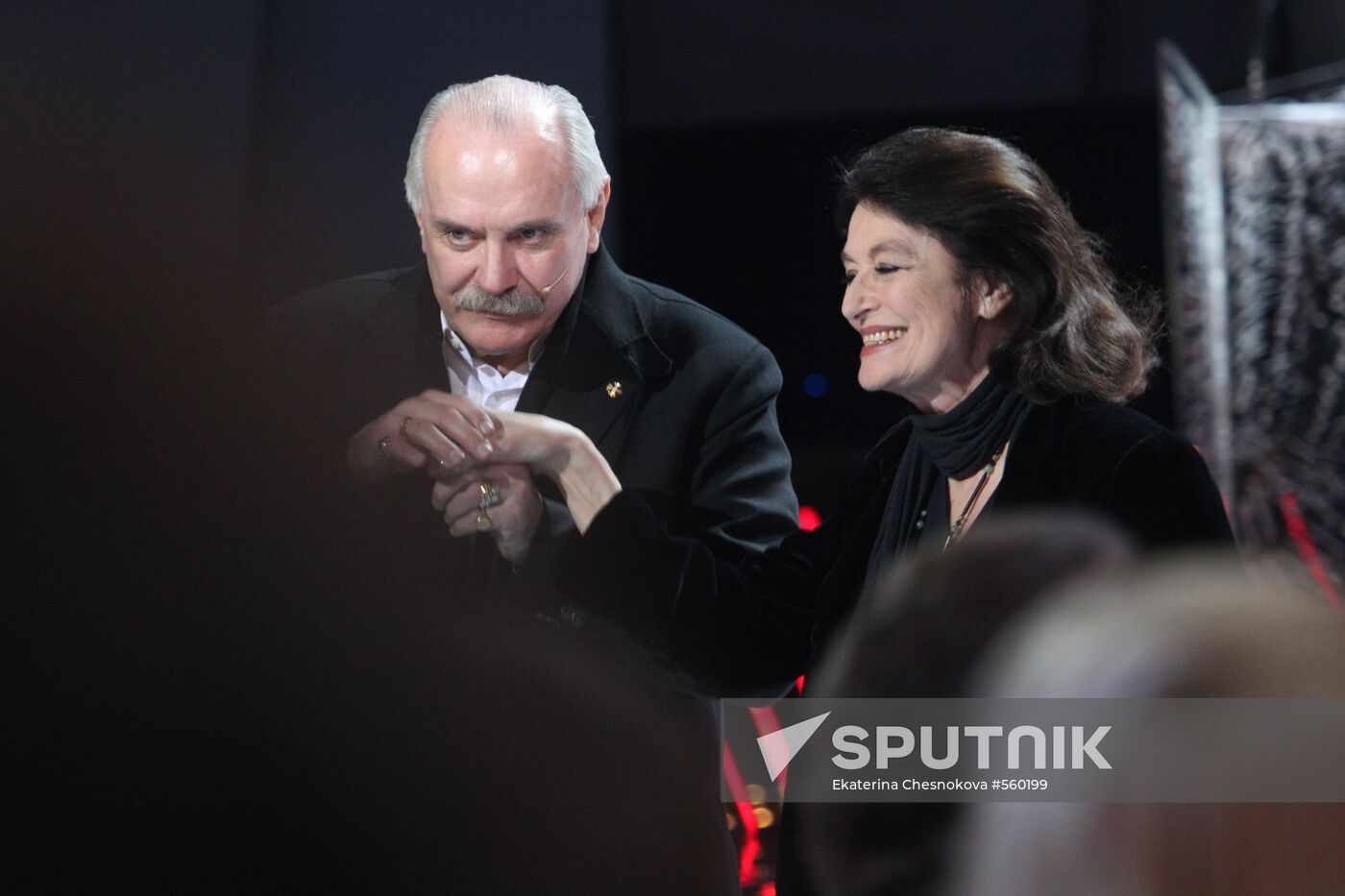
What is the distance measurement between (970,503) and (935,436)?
0.09 metres

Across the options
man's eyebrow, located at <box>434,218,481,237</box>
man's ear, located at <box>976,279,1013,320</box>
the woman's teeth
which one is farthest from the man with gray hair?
man's ear, located at <box>976,279,1013,320</box>

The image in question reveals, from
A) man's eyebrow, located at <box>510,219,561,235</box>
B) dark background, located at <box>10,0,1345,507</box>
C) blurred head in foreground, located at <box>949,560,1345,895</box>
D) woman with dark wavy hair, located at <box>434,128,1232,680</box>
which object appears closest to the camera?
blurred head in foreground, located at <box>949,560,1345,895</box>

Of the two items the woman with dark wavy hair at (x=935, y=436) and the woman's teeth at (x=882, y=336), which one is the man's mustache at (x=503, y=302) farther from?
the woman's teeth at (x=882, y=336)

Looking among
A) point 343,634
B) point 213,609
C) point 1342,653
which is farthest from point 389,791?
point 1342,653

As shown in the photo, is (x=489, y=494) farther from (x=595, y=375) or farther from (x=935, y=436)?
(x=935, y=436)

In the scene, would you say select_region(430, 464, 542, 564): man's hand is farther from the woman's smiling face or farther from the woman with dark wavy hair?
the woman's smiling face

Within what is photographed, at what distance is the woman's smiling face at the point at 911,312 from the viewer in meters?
1.61

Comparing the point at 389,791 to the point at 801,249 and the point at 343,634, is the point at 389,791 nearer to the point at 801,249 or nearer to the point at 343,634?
the point at 343,634

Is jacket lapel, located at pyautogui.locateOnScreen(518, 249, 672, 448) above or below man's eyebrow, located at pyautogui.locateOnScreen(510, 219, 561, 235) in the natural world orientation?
below

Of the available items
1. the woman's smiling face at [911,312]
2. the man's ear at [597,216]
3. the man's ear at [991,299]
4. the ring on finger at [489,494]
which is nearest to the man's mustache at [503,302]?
the man's ear at [597,216]

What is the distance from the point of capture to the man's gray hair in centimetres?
171

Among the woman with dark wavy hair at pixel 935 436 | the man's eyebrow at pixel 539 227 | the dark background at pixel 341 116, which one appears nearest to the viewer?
the woman with dark wavy hair at pixel 935 436

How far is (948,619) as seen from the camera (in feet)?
5.74

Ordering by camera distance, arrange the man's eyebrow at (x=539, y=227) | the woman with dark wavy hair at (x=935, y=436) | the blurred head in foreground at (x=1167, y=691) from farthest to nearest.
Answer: the man's eyebrow at (x=539, y=227) < the woman with dark wavy hair at (x=935, y=436) < the blurred head in foreground at (x=1167, y=691)
